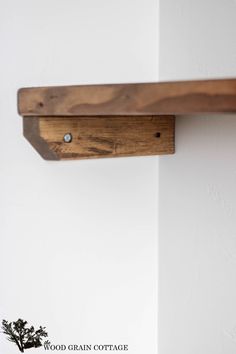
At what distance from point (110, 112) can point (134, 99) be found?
0.16 feet

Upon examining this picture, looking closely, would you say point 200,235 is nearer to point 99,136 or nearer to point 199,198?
point 199,198

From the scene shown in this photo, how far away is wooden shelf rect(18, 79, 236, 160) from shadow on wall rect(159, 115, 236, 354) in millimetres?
92

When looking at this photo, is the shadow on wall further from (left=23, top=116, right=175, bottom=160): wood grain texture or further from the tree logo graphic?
the tree logo graphic

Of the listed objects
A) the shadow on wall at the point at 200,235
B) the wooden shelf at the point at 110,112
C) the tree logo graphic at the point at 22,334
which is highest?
the wooden shelf at the point at 110,112

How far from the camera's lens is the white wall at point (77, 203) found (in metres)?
1.27

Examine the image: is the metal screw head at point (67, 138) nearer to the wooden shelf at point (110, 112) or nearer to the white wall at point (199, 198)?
the wooden shelf at point (110, 112)

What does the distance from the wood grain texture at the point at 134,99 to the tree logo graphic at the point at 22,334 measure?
661mm

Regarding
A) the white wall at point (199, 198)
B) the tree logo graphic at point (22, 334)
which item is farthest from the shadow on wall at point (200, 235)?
the tree logo graphic at point (22, 334)

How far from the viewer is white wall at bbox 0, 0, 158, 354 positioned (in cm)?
127

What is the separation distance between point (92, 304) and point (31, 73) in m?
0.60

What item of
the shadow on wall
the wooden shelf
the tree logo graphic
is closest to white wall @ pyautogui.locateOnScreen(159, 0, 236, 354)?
the shadow on wall

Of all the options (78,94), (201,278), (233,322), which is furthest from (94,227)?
(78,94)

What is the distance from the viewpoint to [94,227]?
1.30 m

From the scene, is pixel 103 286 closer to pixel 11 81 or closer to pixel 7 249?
pixel 7 249
